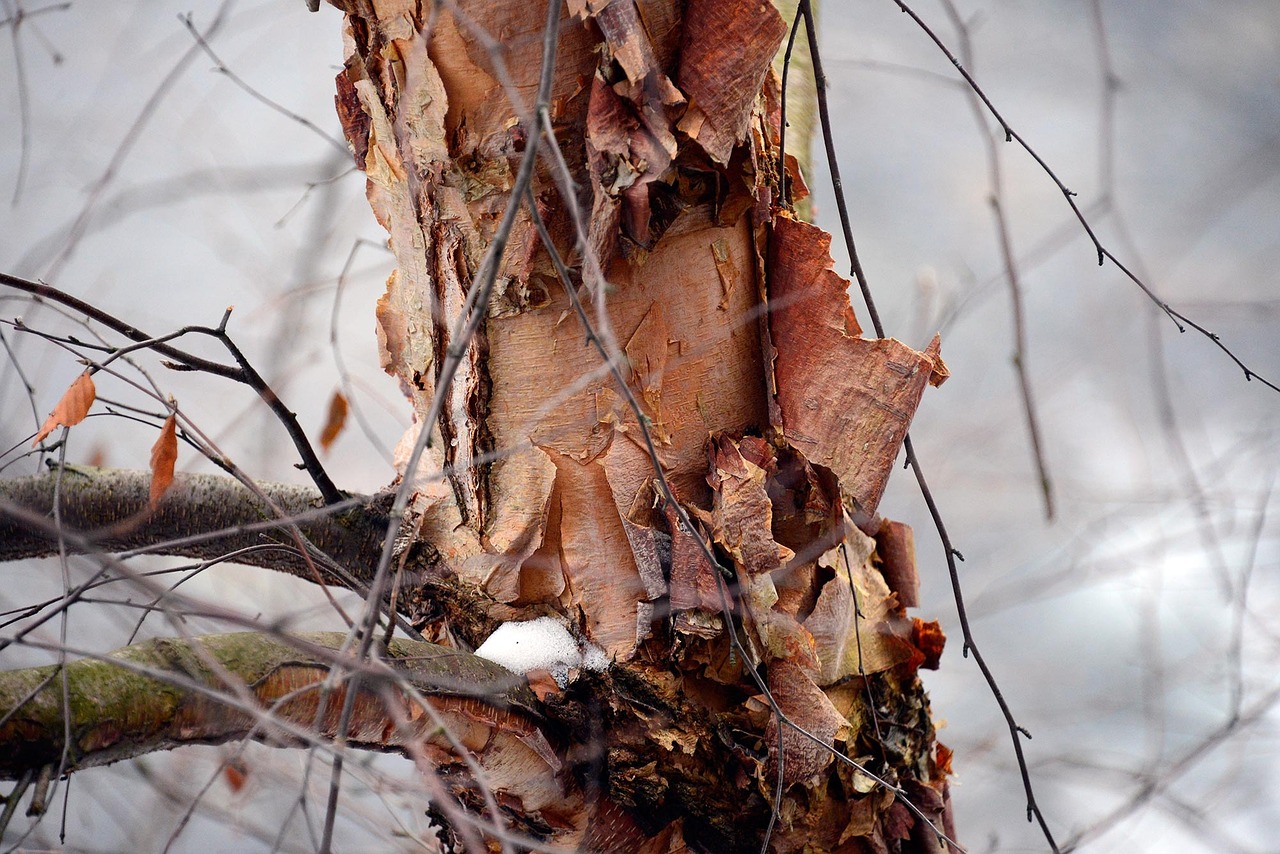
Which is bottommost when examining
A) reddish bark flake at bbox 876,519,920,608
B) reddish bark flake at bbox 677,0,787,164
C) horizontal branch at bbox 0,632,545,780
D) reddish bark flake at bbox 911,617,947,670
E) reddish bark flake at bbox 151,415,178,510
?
horizontal branch at bbox 0,632,545,780

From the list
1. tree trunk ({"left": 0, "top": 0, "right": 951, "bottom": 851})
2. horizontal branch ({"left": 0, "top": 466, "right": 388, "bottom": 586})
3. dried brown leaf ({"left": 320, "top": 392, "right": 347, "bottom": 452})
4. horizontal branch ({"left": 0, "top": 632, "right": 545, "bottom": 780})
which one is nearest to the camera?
horizontal branch ({"left": 0, "top": 632, "right": 545, "bottom": 780})

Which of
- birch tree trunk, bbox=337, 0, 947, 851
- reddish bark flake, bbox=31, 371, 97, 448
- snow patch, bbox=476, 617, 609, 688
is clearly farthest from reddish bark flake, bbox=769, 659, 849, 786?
reddish bark flake, bbox=31, 371, 97, 448

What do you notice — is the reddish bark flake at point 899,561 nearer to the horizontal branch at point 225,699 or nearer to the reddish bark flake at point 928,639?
the reddish bark flake at point 928,639

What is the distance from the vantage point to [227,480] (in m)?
0.74

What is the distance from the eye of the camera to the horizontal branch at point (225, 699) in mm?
434

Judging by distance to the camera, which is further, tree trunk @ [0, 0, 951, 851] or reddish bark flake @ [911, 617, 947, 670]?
reddish bark flake @ [911, 617, 947, 670]

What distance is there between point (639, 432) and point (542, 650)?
0.51 ft

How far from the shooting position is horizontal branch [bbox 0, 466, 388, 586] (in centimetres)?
71

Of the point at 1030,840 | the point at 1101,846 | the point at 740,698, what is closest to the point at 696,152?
the point at 740,698

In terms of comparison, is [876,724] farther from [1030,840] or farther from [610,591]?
[1030,840]

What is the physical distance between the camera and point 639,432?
0.60 m

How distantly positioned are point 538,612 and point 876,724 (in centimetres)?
26

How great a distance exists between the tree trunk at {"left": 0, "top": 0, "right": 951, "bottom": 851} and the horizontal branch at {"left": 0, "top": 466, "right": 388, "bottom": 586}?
0.08 metres

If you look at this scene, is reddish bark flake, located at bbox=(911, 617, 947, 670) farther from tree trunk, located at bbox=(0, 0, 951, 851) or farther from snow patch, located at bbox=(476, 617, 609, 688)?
snow patch, located at bbox=(476, 617, 609, 688)
